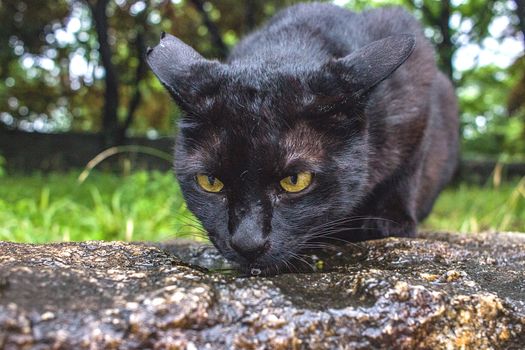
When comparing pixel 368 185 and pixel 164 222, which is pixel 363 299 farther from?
pixel 164 222

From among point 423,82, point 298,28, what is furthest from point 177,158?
point 423,82

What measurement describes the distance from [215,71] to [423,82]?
48.1 inches

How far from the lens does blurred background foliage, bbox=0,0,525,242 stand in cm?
483

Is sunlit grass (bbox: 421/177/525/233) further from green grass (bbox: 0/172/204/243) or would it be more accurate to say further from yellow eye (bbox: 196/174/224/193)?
yellow eye (bbox: 196/174/224/193)

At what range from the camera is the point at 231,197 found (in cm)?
176

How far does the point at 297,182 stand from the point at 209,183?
29 centimetres

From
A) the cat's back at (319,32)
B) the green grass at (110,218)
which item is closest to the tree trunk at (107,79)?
the green grass at (110,218)

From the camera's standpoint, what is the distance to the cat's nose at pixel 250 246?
1652 mm

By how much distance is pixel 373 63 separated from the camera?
5.83ft

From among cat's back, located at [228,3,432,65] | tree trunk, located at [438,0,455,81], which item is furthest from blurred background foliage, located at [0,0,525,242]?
A: cat's back, located at [228,3,432,65]

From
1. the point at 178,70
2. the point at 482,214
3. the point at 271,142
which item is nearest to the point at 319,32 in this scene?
the point at 178,70

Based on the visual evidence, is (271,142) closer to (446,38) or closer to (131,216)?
(131,216)

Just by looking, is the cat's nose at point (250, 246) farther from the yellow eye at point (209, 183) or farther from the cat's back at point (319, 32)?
the cat's back at point (319, 32)

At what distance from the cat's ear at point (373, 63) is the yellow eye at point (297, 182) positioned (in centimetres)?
30
